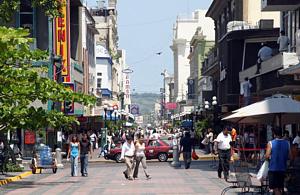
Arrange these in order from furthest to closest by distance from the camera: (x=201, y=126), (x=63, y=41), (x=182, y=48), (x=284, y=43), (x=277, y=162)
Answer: (x=182, y=48)
(x=201, y=126)
(x=63, y=41)
(x=284, y=43)
(x=277, y=162)

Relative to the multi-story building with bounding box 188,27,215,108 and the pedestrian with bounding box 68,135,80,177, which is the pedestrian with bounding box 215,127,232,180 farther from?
the multi-story building with bounding box 188,27,215,108

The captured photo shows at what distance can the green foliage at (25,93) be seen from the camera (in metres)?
27.3

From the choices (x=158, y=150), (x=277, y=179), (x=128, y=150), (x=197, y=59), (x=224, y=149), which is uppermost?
(x=197, y=59)

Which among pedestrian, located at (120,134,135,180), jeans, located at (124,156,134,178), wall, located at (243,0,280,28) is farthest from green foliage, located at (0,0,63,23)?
wall, located at (243,0,280,28)

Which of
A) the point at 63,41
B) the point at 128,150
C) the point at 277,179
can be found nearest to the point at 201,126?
the point at 63,41

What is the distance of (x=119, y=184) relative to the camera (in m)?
27.2

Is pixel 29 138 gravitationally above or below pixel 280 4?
below

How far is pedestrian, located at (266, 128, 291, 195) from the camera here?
17.7 meters

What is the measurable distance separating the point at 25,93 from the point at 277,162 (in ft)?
40.9

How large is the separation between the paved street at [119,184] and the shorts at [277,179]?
16.8ft

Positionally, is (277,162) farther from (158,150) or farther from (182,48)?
(182,48)

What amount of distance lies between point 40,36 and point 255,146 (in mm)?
20290

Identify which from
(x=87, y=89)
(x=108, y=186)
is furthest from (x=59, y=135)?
(x=87, y=89)

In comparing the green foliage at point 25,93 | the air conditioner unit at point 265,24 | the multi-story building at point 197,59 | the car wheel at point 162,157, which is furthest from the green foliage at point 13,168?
the multi-story building at point 197,59
